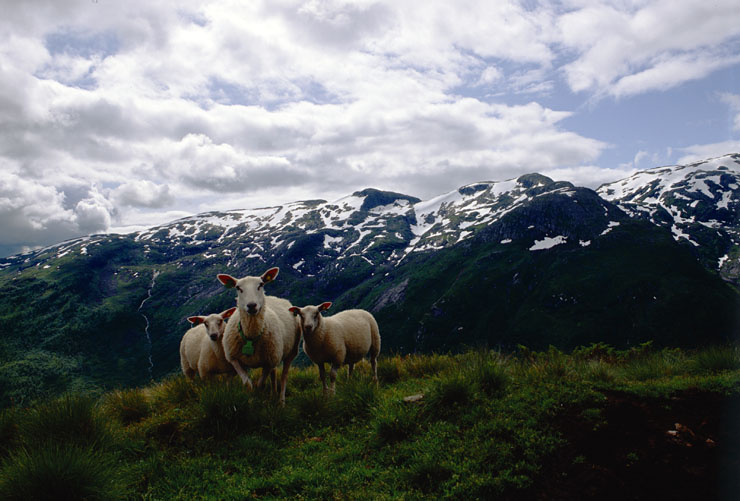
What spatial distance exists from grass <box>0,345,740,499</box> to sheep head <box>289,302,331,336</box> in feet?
8.48

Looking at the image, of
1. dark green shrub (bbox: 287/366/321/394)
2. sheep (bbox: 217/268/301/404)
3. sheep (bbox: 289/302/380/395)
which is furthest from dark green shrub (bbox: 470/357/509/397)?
dark green shrub (bbox: 287/366/321/394)

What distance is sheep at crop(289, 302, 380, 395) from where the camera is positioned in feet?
40.3

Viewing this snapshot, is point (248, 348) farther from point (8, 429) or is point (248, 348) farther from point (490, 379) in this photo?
point (490, 379)

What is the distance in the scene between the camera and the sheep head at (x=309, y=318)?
12.1 meters

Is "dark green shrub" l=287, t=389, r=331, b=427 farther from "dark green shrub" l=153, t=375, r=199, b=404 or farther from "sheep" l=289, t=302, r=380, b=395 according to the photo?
"dark green shrub" l=153, t=375, r=199, b=404

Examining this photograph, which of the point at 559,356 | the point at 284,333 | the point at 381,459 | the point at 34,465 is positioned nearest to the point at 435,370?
the point at 559,356

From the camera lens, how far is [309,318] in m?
12.1

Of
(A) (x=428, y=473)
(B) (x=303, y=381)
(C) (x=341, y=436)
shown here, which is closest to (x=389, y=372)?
(B) (x=303, y=381)

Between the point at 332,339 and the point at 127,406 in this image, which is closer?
the point at 127,406

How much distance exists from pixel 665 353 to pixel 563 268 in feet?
604

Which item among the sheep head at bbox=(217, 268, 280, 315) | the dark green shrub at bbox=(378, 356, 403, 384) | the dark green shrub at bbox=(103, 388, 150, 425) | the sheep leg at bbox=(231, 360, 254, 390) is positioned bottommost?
the dark green shrub at bbox=(378, 356, 403, 384)

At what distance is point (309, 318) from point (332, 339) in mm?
1139

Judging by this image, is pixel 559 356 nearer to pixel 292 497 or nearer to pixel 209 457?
pixel 292 497

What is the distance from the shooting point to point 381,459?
23.3 feet
